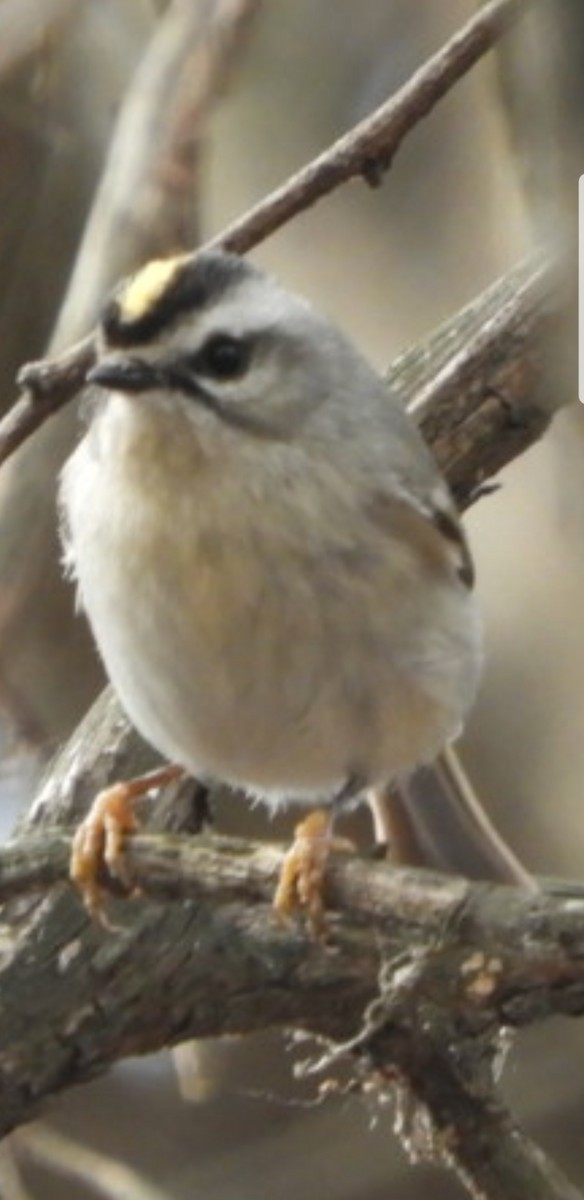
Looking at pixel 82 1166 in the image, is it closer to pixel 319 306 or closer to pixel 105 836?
pixel 105 836

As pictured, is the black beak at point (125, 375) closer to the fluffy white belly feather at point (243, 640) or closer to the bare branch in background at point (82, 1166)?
the fluffy white belly feather at point (243, 640)

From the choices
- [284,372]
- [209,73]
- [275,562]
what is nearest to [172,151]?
[209,73]

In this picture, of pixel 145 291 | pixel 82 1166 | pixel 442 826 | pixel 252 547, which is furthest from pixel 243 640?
pixel 82 1166

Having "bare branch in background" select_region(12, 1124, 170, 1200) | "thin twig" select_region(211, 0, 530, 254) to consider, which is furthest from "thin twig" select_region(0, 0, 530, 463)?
"bare branch in background" select_region(12, 1124, 170, 1200)

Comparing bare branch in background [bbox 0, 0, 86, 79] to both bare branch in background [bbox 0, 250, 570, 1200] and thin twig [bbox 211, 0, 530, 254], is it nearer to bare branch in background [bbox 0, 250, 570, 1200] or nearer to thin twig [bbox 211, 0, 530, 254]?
thin twig [bbox 211, 0, 530, 254]

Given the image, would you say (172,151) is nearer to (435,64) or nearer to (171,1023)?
(435,64)
